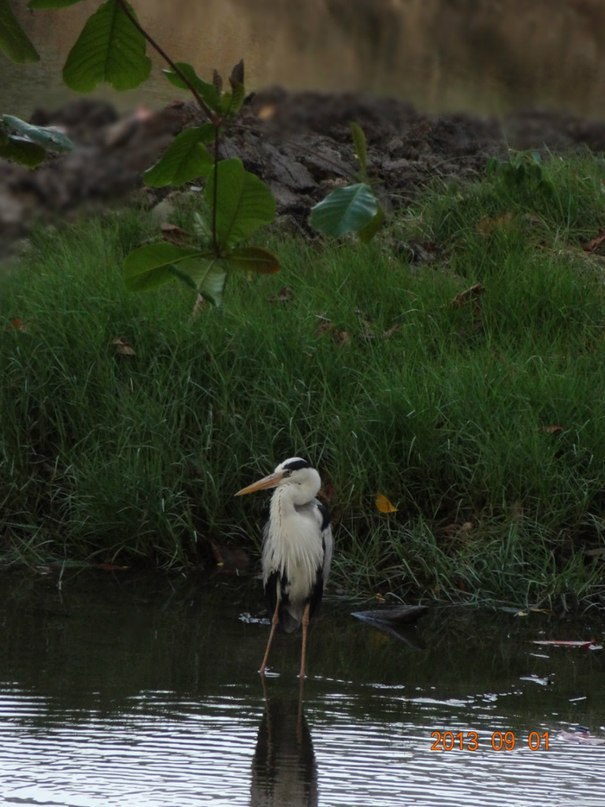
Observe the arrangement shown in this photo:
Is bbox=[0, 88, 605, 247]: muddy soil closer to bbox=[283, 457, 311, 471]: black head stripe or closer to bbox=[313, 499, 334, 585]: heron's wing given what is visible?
bbox=[283, 457, 311, 471]: black head stripe

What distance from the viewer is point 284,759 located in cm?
323

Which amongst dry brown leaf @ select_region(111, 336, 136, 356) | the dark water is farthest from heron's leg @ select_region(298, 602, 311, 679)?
the dark water

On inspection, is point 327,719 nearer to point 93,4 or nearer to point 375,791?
point 375,791

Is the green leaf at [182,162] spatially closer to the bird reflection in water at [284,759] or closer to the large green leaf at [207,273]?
the large green leaf at [207,273]

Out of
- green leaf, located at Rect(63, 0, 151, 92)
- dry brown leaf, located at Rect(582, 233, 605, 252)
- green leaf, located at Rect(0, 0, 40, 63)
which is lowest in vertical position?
green leaf, located at Rect(63, 0, 151, 92)

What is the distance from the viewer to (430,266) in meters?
6.27

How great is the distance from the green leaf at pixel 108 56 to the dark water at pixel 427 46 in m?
0.12

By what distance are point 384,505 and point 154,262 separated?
13.0 ft

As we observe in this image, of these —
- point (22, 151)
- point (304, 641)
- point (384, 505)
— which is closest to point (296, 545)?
point (304, 641)

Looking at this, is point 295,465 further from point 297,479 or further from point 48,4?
point 48,4

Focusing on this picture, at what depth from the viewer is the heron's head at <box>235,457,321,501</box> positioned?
13.8ft

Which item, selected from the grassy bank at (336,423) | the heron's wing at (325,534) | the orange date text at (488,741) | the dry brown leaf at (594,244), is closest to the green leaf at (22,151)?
the orange date text at (488,741)

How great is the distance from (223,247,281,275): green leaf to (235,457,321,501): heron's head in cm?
340

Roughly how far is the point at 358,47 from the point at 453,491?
402cm
